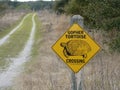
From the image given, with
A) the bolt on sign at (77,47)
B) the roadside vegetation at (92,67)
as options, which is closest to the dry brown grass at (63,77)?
the roadside vegetation at (92,67)

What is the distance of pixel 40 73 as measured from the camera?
12227 mm

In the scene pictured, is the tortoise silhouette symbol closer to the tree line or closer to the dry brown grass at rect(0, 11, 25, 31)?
the tree line

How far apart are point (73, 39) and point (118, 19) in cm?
629

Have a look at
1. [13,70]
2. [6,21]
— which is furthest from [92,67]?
[6,21]

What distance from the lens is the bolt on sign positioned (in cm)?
735

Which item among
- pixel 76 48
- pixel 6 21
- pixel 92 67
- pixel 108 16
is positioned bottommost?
pixel 6 21

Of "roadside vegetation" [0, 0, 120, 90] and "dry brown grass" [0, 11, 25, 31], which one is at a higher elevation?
"roadside vegetation" [0, 0, 120, 90]

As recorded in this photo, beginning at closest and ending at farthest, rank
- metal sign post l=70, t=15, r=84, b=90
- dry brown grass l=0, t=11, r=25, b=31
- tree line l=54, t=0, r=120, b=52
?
metal sign post l=70, t=15, r=84, b=90 → tree line l=54, t=0, r=120, b=52 → dry brown grass l=0, t=11, r=25, b=31

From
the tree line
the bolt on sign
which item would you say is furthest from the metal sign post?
the tree line

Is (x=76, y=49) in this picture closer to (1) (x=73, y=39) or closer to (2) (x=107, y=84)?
(1) (x=73, y=39)

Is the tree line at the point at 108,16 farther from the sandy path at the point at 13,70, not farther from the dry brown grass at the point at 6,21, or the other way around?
the dry brown grass at the point at 6,21

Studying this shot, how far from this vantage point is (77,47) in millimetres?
7391

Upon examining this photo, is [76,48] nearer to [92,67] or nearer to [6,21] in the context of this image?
[92,67]

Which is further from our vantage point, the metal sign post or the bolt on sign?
the metal sign post
